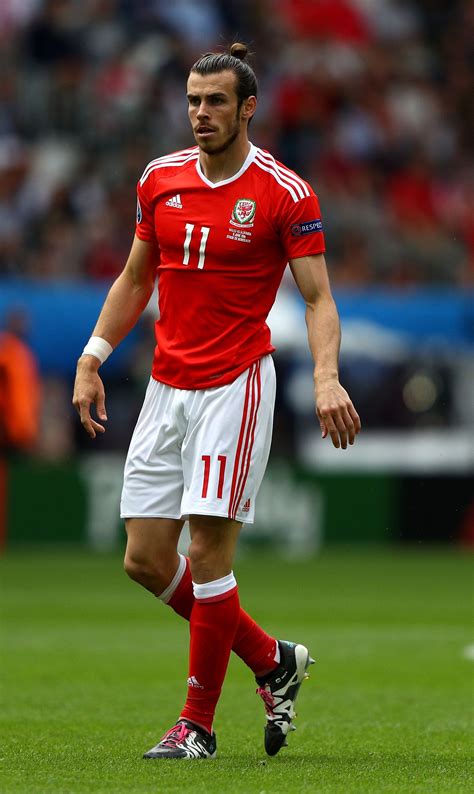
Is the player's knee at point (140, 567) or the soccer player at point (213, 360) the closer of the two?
the soccer player at point (213, 360)

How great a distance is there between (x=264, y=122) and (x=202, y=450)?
51.7 ft

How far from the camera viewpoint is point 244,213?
231 inches

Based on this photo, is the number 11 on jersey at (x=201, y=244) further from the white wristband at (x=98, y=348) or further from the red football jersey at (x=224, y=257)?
the white wristband at (x=98, y=348)

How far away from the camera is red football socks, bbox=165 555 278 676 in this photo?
611 cm

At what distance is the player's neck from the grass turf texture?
211 centimetres

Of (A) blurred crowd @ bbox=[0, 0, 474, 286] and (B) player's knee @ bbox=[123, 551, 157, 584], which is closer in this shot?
(B) player's knee @ bbox=[123, 551, 157, 584]

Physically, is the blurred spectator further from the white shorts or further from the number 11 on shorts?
the number 11 on shorts

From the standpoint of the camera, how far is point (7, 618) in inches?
455

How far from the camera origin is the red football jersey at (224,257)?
5844mm

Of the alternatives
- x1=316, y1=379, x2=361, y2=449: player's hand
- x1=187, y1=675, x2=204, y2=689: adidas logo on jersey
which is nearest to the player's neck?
x1=316, y1=379, x2=361, y2=449: player's hand

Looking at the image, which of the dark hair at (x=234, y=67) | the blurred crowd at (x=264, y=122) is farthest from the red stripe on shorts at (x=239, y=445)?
the blurred crowd at (x=264, y=122)

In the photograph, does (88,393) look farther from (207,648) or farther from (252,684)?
(252,684)

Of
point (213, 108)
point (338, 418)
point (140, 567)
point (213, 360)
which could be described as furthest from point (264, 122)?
point (338, 418)

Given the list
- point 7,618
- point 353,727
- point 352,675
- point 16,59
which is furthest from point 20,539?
point 353,727
